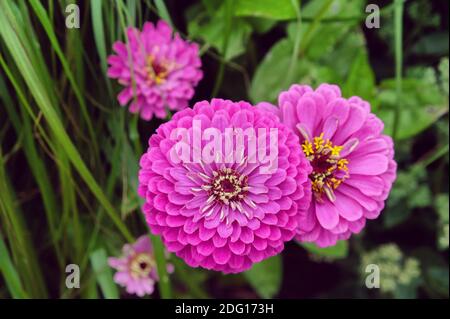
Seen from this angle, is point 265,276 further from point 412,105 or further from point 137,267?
point 412,105

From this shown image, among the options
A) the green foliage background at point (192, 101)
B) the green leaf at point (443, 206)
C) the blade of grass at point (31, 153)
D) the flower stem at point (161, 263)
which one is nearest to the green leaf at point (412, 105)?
the green foliage background at point (192, 101)

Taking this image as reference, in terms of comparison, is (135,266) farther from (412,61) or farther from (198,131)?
(412,61)

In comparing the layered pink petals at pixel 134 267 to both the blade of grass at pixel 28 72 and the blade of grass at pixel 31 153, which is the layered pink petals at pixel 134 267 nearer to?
the blade of grass at pixel 31 153

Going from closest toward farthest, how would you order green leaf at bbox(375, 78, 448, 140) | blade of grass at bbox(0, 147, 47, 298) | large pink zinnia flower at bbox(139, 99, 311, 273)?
large pink zinnia flower at bbox(139, 99, 311, 273)
blade of grass at bbox(0, 147, 47, 298)
green leaf at bbox(375, 78, 448, 140)

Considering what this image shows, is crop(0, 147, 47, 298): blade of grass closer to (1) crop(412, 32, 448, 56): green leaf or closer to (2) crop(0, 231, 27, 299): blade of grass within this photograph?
(2) crop(0, 231, 27, 299): blade of grass

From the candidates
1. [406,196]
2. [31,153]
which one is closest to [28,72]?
[31,153]

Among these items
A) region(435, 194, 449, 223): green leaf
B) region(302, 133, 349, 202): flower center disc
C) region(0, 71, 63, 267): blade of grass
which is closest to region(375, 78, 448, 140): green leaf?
region(435, 194, 449, 223): green leaf
